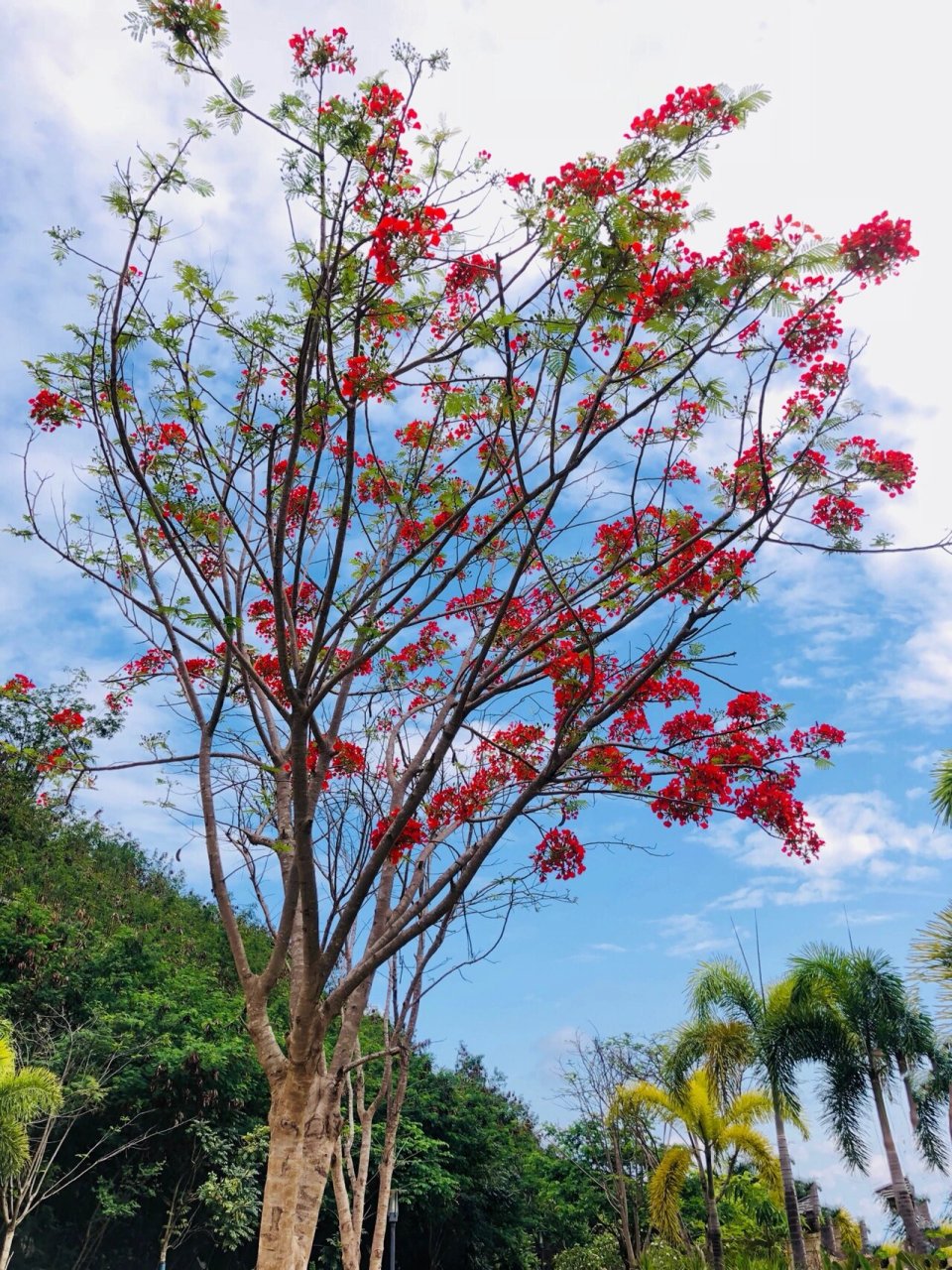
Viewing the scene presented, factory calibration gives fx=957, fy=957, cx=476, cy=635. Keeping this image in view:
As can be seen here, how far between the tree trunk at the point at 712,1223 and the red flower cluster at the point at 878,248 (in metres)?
14.1

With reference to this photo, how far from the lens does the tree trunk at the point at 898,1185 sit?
12742mm

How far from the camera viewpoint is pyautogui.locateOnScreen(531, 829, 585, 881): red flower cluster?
617 cm

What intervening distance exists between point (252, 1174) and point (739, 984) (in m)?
8.42

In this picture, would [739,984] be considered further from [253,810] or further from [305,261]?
[305,261]

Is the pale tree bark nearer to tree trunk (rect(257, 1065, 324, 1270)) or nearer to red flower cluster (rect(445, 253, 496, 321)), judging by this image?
tree trunk (rect(257, 1065, 324, 1270))

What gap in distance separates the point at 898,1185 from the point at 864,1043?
178 cm

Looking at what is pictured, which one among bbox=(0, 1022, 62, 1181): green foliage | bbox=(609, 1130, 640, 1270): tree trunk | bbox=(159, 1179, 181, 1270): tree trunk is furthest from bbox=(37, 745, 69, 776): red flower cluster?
bbox=(609, 1130, 640, 1270): tree trunk

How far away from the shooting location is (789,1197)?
13.8m

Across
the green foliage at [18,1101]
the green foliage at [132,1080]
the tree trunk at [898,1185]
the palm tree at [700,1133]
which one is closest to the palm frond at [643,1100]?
the palm tree at [700,1133]

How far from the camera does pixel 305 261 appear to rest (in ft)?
17.7

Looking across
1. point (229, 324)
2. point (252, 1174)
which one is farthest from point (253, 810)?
point (252, 1174)

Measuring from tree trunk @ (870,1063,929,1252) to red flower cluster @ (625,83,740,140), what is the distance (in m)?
13.2

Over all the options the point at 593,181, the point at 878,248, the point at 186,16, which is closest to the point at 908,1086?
the point at 878,248

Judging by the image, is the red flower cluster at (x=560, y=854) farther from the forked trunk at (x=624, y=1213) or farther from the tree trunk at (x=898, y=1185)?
the forked trunk at (x=624, y=1213)
